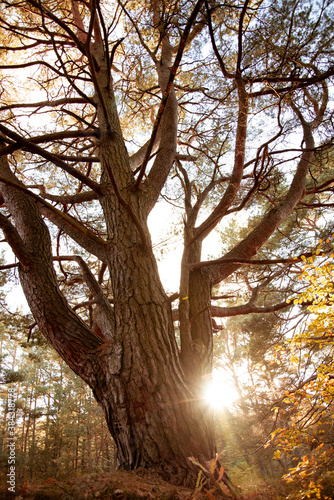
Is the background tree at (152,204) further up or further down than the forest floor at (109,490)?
further up

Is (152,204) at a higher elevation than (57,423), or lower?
higher

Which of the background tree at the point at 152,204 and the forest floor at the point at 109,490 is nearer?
the forest floor at the point at 109,490

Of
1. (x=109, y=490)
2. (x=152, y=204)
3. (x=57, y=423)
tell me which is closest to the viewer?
(x=109, y=490)

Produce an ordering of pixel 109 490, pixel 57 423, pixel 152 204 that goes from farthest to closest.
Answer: pixel 57 423, pixel 152 204, pixel 109 490

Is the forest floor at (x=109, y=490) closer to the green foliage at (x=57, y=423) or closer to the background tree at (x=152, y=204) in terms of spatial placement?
the background tree at (x=152, y=204)

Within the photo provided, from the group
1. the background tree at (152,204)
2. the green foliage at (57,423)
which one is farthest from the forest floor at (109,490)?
the green foliage at (57,423)

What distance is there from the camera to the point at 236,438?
48.5ft

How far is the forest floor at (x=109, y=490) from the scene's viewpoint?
3.18ft

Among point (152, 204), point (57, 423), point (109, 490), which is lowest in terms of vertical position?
point (57, 423)

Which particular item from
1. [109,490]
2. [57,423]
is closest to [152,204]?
[109,490]

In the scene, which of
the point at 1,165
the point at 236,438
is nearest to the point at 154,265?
the point at 1,165

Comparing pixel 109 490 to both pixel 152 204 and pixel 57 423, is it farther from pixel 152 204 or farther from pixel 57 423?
pixel 57 423

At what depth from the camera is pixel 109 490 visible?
1115 mm

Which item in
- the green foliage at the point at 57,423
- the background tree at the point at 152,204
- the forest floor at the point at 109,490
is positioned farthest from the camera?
the green foliage at the point at 57,423
